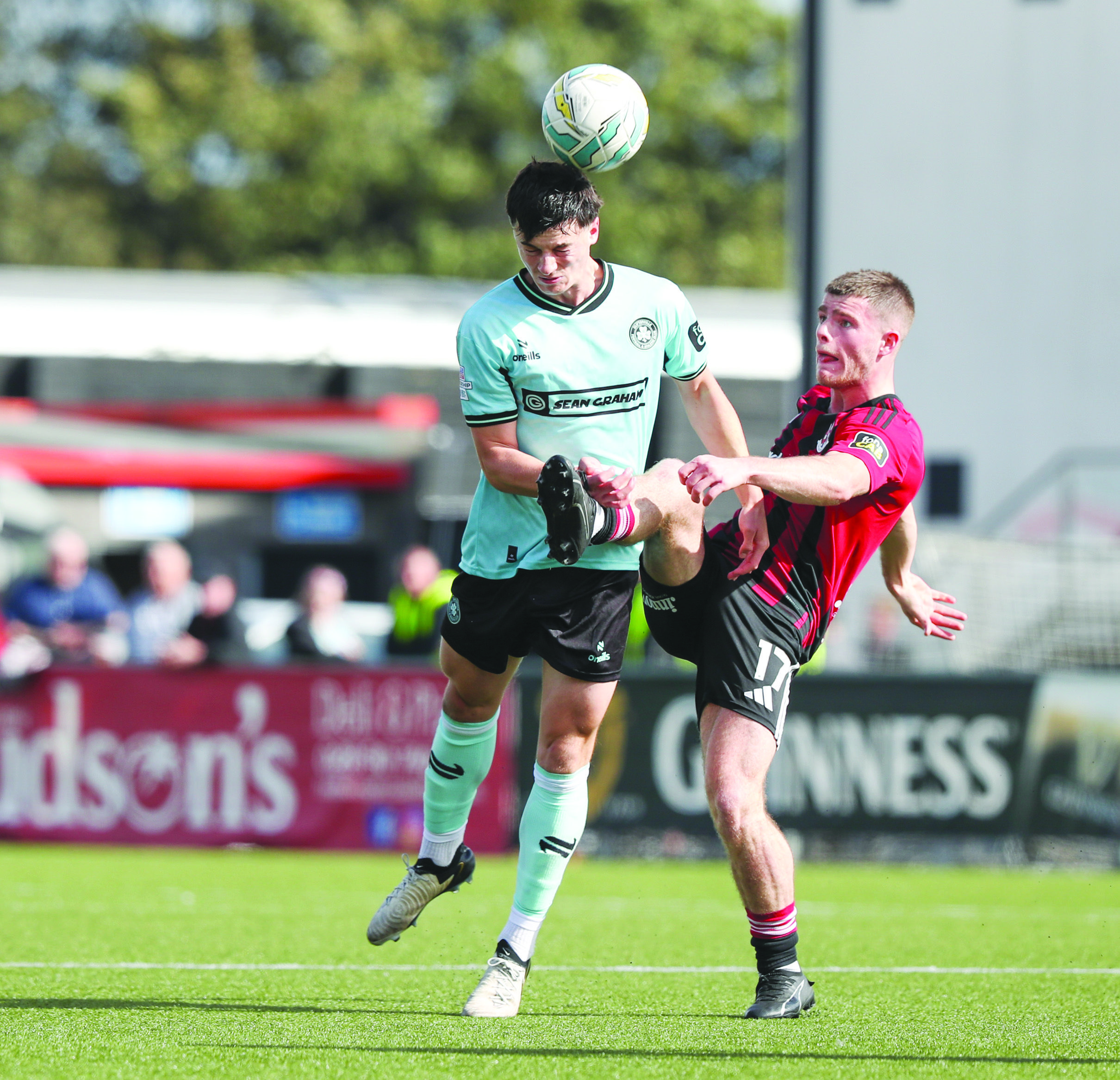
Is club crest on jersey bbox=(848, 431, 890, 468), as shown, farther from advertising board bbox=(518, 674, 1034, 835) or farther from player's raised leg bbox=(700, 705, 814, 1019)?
advertising board bbox=(518, 674, 1034, 835)

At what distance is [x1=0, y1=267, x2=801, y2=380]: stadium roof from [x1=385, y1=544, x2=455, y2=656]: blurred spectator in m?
7.86

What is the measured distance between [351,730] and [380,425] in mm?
8478

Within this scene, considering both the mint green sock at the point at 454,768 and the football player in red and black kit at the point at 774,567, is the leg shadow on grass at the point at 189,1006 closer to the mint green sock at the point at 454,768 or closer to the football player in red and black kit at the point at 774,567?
the mint green sock at the point at 454,768

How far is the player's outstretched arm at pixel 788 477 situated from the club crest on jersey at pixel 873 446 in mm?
64

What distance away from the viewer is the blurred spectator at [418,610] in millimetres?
12453

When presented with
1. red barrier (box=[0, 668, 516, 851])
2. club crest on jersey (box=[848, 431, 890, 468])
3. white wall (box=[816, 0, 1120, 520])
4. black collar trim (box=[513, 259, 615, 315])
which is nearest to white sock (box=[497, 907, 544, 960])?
club crest on jersey (box=[848, 431, 890, 468])

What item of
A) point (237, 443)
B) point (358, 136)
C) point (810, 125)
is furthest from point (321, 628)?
point (358, 136)

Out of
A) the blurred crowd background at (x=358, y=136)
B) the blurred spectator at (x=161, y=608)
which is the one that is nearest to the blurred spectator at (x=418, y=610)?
the blurred spectator at (x=161, y=608)

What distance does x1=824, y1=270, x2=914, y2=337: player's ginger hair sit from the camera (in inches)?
204

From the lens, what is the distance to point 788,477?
4.82 meters

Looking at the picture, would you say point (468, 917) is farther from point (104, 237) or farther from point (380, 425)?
point (104, 237)

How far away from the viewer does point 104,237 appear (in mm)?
35406

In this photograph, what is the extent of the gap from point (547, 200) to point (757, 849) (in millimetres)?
1952

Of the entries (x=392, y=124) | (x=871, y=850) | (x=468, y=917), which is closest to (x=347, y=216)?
(x=392, y=124)
